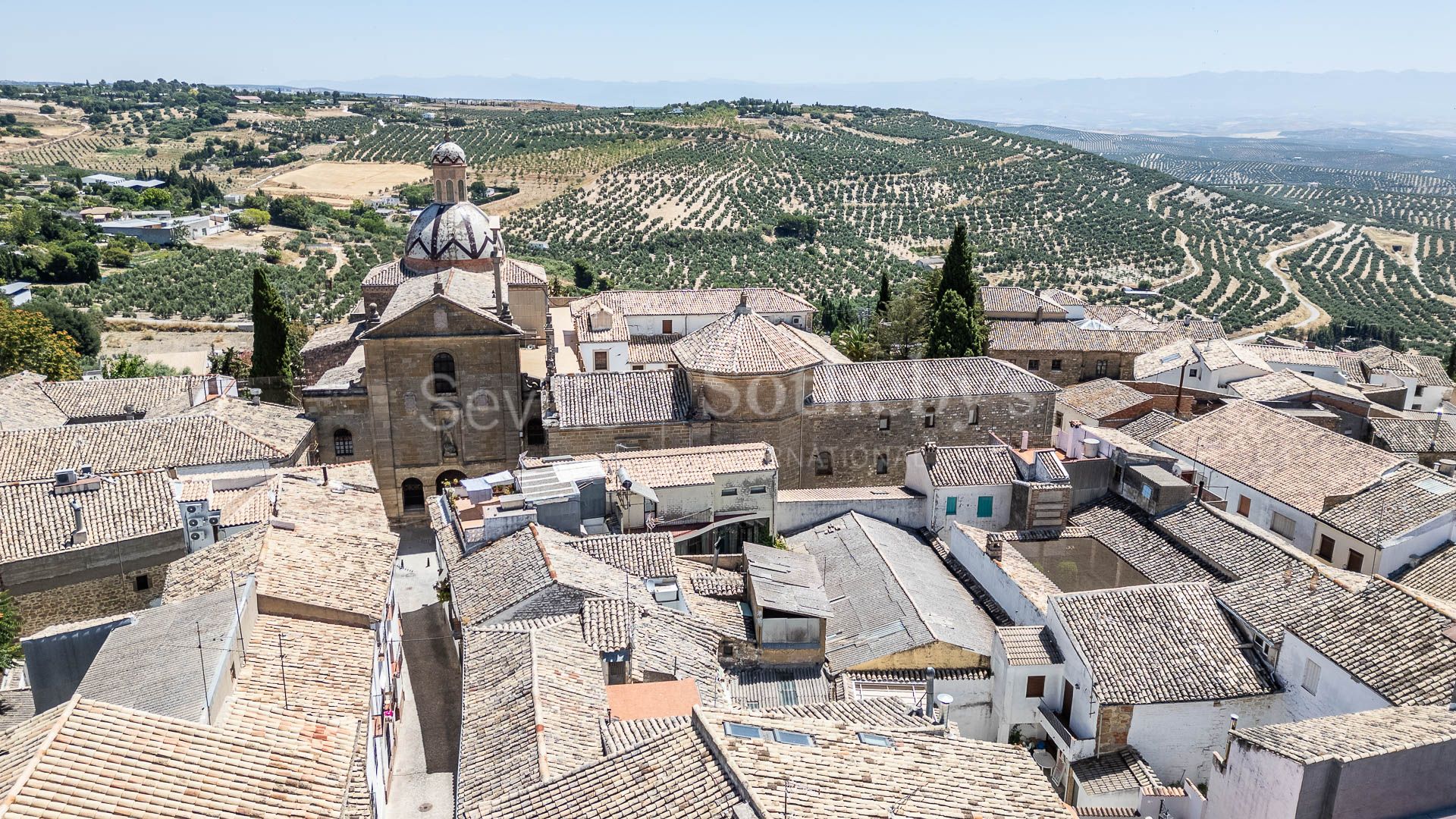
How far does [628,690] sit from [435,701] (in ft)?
21.9

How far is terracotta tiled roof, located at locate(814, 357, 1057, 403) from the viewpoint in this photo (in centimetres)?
3081

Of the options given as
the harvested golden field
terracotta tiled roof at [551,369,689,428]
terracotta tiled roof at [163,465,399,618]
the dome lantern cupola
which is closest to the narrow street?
terracotta tiled roof at [163,465,399,618]

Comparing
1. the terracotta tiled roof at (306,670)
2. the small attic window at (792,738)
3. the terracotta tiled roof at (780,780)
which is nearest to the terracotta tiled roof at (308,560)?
the terracotta tiled roof at (306,670)

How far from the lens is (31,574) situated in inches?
762

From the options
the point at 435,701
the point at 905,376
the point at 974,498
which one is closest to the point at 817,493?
the point at 974,498

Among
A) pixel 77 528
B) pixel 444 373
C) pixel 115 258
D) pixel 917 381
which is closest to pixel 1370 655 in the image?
pixel 917 381

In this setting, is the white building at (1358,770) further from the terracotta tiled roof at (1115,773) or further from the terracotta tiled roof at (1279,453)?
the terracotta tiled roof at (1279,453)

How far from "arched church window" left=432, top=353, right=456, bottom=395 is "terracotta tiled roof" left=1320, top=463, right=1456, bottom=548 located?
2426 cm

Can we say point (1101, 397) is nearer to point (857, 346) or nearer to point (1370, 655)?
point (857, 346)

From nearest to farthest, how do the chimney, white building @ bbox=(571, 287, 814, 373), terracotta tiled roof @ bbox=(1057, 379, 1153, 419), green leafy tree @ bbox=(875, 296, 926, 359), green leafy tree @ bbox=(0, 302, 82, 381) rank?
1. the chimney
2. terracotta tiled roof @ bbox=(1057, 379, 1153, 419)
3. green leafy tree @ bbox=(0, 302, 82, 381)
4. green leafy tree @ bbox=(875, 296, 926, 359)
5. white building @ bbox=(571, 287, 814, 373)

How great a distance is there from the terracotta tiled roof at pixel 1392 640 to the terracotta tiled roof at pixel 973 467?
358 inches

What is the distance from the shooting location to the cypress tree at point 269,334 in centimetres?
3831

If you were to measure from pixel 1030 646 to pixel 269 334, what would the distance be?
1247 inches

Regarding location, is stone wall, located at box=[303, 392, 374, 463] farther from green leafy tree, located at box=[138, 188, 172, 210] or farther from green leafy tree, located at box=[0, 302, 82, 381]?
green leafy tree, located at box=[138, 188, 172, 210]
